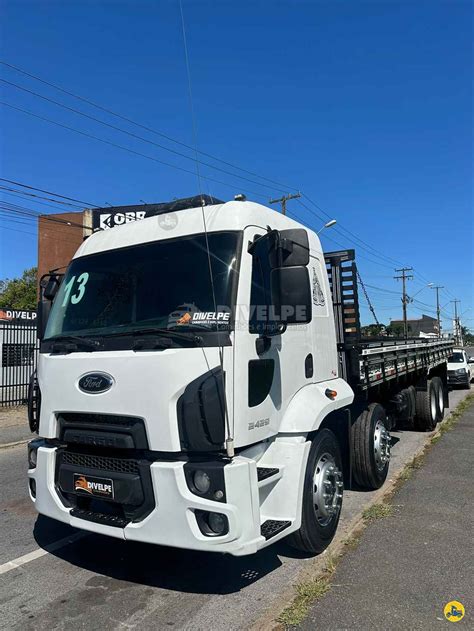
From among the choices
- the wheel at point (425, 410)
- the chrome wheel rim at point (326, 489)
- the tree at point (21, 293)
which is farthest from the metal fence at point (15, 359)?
the tree at point (21, 293)

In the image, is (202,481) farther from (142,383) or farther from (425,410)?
(425,410)

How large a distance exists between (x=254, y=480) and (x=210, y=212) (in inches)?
81.9

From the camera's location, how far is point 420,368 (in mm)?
9242

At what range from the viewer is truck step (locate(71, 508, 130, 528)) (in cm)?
338

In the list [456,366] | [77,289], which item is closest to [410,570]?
[77,289]

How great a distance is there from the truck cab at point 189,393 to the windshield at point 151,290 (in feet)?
0.04

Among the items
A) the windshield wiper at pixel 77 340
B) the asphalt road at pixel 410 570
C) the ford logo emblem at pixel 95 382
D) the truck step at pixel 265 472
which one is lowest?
the asphalt road at pixel 410 570

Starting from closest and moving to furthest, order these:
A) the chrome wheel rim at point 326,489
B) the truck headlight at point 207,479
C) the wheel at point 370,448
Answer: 1. the truck headlight at point 207,479
2. the chrome wheel rim at point 326,489
3. the wheel at point 370,448

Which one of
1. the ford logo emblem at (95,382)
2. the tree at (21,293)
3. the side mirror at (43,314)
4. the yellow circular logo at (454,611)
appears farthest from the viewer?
the tree at (21,293)

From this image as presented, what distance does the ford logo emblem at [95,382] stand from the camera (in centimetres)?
345

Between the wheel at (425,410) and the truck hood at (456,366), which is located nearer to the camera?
the wheel at (425,410)

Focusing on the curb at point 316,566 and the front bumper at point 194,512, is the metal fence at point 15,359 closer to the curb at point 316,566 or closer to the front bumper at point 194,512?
the curb at point 316,566

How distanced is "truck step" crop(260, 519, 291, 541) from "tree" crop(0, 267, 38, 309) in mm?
50321

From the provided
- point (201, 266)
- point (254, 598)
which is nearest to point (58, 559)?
point (254, 598)
